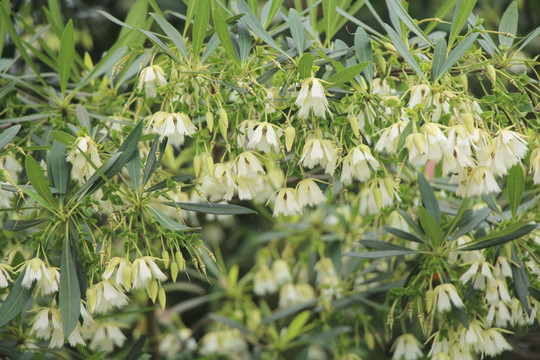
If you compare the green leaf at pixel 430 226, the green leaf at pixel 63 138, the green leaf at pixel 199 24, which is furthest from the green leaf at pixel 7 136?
the green leaf at pixel 430 226

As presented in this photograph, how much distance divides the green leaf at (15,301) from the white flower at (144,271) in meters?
0.26

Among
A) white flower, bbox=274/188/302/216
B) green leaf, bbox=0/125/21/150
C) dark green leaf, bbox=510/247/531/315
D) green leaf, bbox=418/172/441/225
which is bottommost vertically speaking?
dark green leaf, bbox=510/247/531/315

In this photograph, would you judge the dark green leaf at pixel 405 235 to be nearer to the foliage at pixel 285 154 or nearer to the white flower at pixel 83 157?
the foliage at pixel 285 154

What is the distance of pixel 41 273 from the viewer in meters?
1.27

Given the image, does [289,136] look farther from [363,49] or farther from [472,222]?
[472,222]

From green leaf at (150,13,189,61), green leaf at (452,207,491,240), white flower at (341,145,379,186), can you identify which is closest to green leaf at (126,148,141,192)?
green leaf at (150,13,189,61)

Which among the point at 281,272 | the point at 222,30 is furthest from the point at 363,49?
the point at 281,272

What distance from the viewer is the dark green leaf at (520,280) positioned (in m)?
1.50

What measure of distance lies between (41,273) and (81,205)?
0.17 metres

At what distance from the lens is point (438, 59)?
1.29 meters

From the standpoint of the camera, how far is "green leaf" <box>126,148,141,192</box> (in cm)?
137

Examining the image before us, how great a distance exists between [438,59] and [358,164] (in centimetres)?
29

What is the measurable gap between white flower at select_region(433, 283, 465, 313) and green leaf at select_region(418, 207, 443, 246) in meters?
0.13

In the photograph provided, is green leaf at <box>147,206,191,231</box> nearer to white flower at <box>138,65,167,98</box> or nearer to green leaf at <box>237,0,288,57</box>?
white flower at <box>138,65,167,98</box>
